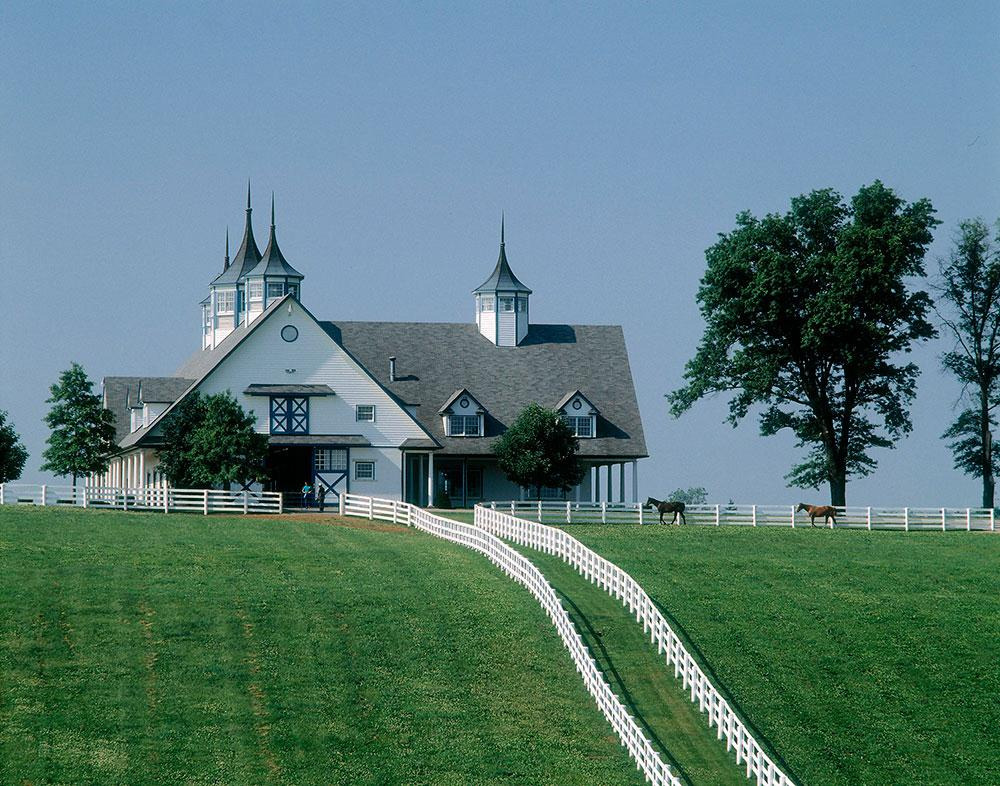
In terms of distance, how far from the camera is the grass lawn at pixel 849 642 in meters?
33.0

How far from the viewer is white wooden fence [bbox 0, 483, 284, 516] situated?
213ft

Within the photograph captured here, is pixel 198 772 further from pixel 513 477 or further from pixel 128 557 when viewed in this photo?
pixel 513 477

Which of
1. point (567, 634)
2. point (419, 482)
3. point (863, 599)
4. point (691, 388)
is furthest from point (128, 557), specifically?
point (691, 388)

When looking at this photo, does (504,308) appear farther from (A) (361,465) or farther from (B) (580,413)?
(A) (361,465)

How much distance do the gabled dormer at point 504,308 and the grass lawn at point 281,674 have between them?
1398 inches

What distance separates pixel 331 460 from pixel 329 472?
1.77 ft

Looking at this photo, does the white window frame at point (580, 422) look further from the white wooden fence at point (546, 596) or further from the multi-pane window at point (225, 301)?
the multi-pane window at point (225, 301)

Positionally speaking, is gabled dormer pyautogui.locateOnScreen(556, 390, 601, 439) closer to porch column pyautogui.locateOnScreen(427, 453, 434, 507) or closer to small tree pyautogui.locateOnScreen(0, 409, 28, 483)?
porch column pyautogui.locateOnScreen(427, 453, 434, 507)

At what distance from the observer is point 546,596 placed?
41.8 meters

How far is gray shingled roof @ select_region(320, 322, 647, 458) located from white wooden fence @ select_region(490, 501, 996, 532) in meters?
11.8

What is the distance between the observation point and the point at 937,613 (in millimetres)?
44031

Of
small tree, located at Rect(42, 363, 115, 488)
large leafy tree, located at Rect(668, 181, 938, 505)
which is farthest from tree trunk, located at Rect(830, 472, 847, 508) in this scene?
small tree, located at Rect(42, 363, 115, 488)

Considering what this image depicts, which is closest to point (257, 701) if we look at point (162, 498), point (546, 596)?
point (546, 596)

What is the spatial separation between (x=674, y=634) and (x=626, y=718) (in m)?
5.39
